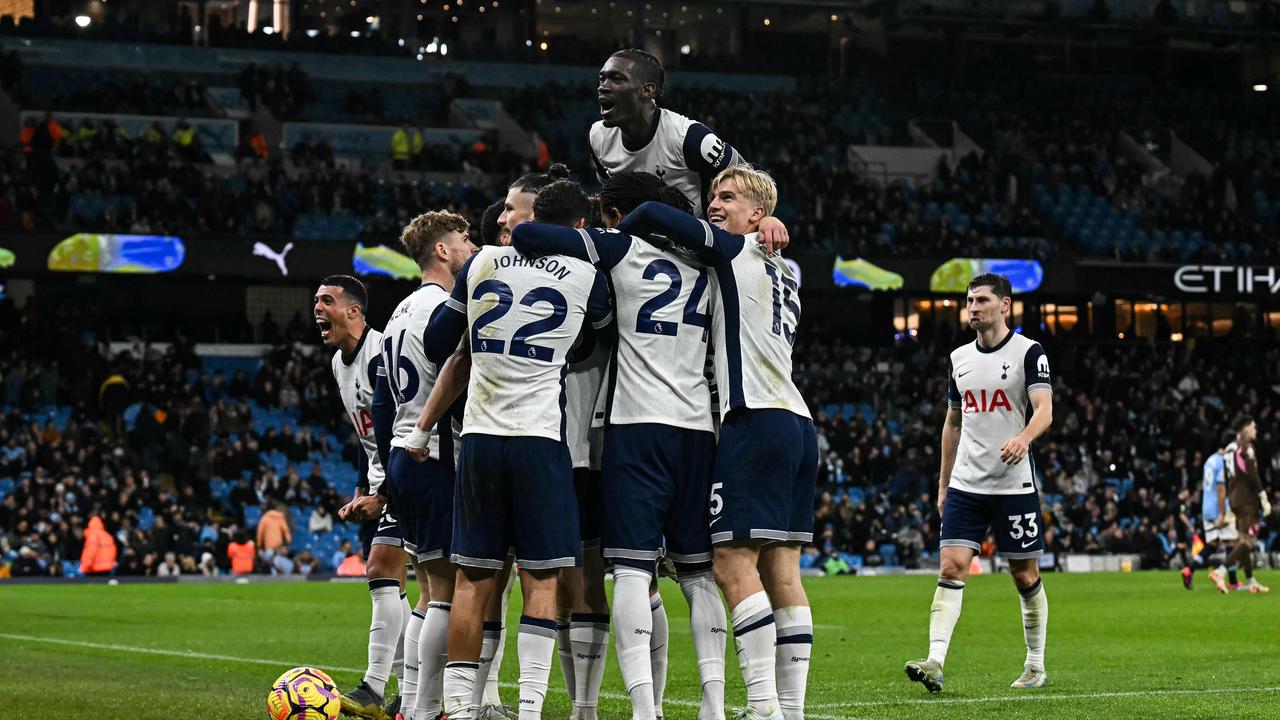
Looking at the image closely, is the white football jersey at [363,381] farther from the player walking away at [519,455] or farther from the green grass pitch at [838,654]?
the player walking away at [519,455]

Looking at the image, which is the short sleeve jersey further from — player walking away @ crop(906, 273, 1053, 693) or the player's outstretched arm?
the player's outstretched arm

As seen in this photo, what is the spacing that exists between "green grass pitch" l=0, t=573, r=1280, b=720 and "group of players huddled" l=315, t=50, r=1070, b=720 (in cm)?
160

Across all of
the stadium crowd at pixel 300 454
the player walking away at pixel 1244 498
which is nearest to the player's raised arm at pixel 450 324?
the player walking away at pixel 1244 498

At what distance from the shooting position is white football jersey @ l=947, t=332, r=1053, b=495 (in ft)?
36.6

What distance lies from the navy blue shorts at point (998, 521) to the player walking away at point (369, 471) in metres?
3.75

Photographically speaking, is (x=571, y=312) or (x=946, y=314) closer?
(x=571, y=312)

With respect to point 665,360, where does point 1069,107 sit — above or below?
above

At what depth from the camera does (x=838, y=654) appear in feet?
44.8

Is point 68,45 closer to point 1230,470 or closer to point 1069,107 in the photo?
point 1069,107

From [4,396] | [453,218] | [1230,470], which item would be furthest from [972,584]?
[4,396]

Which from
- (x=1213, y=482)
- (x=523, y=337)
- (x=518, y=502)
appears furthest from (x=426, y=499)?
(x=1213, y=482)

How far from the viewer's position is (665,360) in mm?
7512

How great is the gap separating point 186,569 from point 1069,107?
33.8 m

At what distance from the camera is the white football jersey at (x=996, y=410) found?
36.6ft
